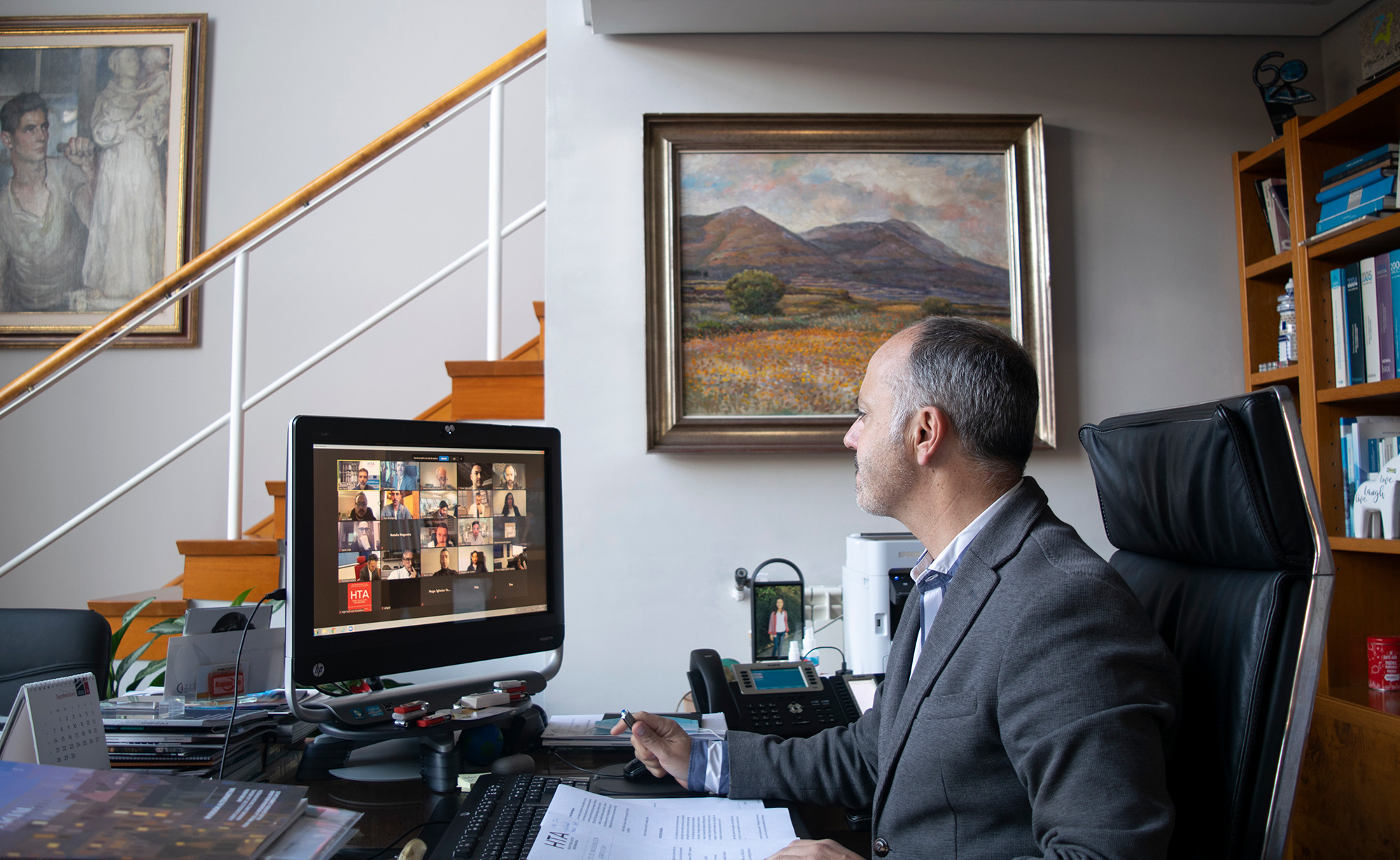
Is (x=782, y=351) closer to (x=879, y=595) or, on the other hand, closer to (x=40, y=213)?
(x=879, y=595)

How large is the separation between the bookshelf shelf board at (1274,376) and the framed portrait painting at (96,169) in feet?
13.3

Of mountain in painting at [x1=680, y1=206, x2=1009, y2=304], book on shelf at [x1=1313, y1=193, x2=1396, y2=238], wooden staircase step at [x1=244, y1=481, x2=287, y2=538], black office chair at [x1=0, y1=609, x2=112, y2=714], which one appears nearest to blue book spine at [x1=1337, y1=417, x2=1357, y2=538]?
book on shelf at [x1=1313, y1=193, x2=1396, y2=238]

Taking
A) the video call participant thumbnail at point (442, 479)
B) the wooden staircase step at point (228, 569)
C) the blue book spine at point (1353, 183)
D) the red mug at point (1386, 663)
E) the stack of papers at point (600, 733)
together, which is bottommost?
the red mug at point (1386, 663)

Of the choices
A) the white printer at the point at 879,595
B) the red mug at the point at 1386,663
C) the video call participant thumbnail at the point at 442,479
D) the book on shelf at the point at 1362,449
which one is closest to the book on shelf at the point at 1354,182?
the book on shelf at the point at 1362,449

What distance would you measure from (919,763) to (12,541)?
412cm

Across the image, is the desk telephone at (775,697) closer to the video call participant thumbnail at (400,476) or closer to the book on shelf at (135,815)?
the video call participant thumbnail at (400,476)

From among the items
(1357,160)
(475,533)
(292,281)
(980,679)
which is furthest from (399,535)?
(292,281)

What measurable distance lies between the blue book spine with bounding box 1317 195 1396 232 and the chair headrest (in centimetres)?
160

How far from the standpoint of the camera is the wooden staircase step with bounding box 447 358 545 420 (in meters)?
2.44

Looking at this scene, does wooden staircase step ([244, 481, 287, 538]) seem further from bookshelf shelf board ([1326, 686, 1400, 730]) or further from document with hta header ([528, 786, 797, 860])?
bookshelf shelf board ([1326, 686, 1400, 730])

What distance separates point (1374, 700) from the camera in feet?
6.93

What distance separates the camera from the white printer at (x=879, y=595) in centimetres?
192

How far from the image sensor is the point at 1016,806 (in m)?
0.92

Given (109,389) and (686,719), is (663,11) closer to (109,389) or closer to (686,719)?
(686,719)
